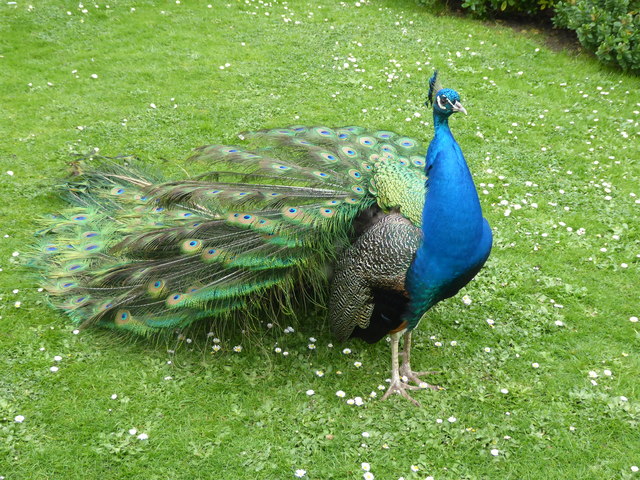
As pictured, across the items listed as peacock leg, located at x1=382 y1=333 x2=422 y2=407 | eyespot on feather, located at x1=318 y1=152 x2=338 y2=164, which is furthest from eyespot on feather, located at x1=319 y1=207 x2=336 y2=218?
peacock leg, located at x1=382 y1=333 x2=422 y2=407

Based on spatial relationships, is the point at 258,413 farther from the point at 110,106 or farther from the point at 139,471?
the point at 110,106

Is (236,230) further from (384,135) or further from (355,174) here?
(384,135)

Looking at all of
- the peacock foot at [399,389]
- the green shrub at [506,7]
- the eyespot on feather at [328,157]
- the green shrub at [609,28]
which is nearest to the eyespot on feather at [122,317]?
the eyespot on feather at [328,157]

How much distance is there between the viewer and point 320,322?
4164 millimetres

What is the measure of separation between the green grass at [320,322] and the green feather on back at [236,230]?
365 mm

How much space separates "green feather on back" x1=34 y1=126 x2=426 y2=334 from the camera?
11.3 feet

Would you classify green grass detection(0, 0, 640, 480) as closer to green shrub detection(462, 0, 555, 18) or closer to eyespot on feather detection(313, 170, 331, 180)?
green shrub detection(462, 0, 555, 18)

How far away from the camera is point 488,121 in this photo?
22.1 feet

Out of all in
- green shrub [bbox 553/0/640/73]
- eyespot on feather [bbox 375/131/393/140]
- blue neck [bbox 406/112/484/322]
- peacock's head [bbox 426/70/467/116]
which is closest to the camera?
blue neck [bbox 406/112/484/322]

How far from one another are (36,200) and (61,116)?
181 centimetres

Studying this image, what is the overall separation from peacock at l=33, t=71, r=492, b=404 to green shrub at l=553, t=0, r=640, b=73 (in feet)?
15.5

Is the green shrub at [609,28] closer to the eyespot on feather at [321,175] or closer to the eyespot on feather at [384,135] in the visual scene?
the eyespot on feather at [384,135]

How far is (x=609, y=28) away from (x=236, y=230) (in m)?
6.19

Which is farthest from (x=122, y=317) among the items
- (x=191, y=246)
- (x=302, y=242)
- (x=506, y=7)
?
(x=506, y=7)
